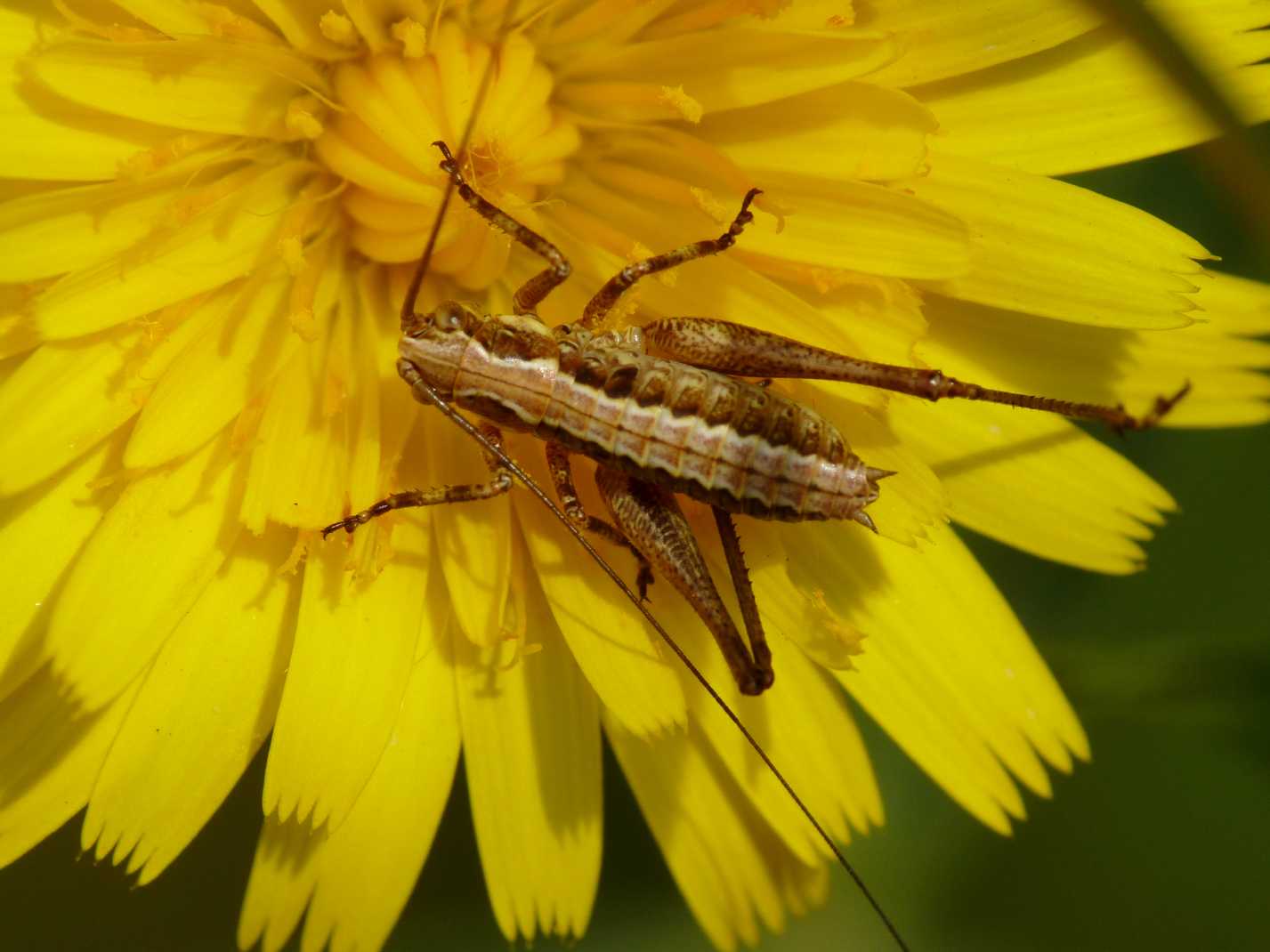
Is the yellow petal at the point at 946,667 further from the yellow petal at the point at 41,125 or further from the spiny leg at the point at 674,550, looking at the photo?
the yellow petal at the point at 41,125

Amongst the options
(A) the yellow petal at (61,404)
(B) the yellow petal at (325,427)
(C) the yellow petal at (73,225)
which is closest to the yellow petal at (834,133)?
(B) the yellow petal at (325,427)

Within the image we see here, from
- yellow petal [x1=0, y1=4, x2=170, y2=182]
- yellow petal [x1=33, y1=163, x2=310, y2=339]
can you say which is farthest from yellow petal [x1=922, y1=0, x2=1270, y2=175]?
yellow petal [x1=0, y1=4, x2=170, y2=182]

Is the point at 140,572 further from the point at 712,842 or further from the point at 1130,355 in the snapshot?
the point at 1130,355

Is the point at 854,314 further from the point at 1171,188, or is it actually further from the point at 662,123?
the point at 1171,188

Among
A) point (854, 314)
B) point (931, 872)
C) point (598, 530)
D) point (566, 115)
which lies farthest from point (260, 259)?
point (931, 872)

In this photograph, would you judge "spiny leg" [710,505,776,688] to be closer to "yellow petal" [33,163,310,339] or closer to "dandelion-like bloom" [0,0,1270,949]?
"dandelion-like bloom" [0,0,1270,949]

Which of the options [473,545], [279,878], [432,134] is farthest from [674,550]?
[279,878]
